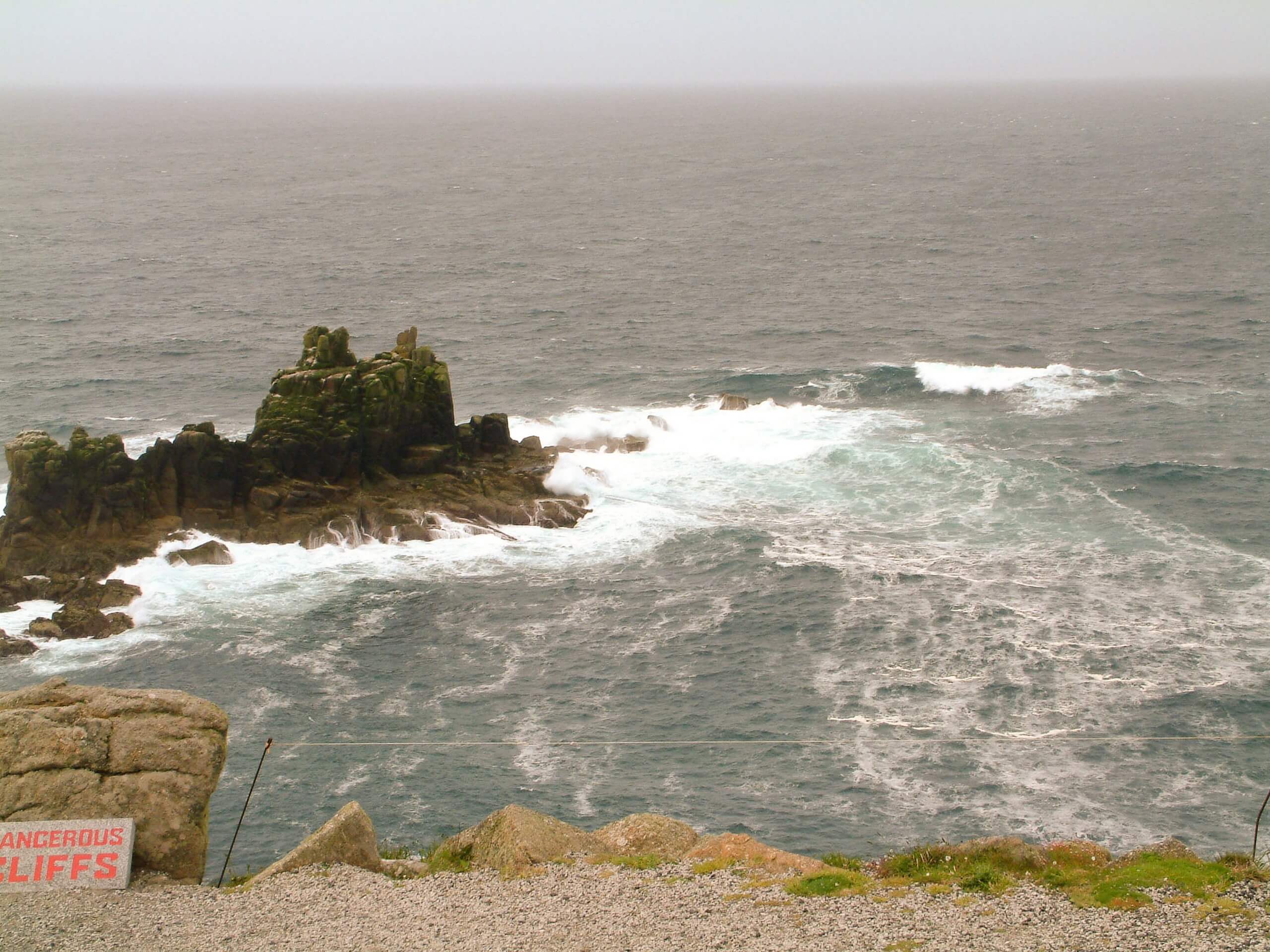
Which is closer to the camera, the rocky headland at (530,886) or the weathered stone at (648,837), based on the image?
the rocky headland at (530,886)

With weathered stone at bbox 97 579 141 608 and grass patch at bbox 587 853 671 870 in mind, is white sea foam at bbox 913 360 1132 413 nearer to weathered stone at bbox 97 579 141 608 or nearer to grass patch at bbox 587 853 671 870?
weathered stone at bbox 97 579 141 608

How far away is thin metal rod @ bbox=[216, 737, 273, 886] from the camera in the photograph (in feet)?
105

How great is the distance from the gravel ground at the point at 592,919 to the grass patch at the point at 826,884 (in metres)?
0.35

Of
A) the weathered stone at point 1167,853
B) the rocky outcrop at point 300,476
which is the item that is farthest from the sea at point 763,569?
the weathered stone at point 1167,853

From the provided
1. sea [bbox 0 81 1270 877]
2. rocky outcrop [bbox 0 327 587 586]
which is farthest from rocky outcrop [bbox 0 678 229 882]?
rocky outcrop [bbox 0 327 587 586]

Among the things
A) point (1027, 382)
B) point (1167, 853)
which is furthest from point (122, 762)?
point (1027, 382)

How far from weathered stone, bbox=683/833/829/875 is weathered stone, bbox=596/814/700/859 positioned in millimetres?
689

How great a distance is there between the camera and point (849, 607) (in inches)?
2104

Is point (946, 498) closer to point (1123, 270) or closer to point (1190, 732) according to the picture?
point (1190, 732)

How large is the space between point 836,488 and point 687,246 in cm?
7738

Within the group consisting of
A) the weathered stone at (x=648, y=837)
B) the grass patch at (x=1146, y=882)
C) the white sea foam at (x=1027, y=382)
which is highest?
the white sea foam at (x=1027, y=382)

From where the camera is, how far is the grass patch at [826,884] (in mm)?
28484

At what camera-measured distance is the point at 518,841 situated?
3136cm

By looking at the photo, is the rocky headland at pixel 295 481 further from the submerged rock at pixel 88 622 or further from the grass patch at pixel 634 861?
the grass patch at pixel 634 861
